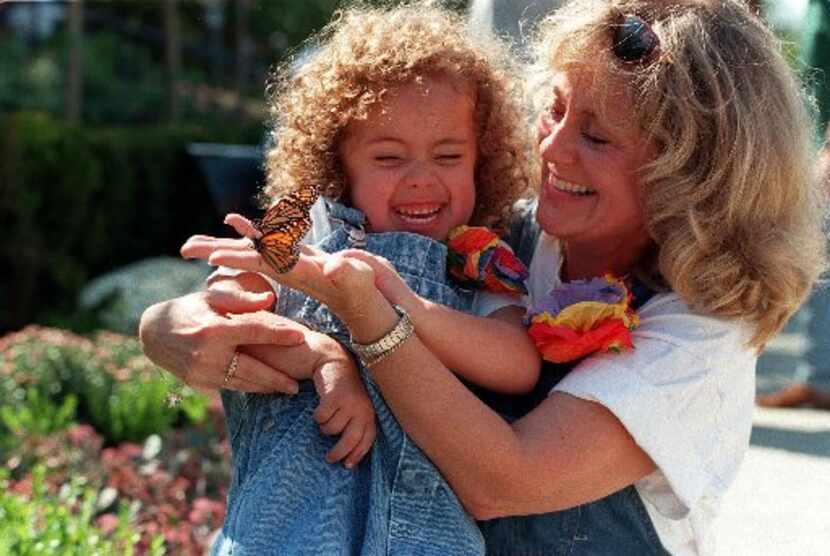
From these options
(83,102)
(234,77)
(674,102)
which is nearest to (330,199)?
(674,102)

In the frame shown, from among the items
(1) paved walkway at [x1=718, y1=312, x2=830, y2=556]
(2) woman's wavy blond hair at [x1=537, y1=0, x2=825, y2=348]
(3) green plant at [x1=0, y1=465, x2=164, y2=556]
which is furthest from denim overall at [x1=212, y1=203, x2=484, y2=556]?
(1) paved walkway at [x1=718, y1=312, x2=830, y2=556]

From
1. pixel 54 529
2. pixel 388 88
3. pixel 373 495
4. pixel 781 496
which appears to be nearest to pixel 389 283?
pixel 373 495

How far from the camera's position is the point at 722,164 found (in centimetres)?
229

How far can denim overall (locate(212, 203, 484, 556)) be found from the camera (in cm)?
216

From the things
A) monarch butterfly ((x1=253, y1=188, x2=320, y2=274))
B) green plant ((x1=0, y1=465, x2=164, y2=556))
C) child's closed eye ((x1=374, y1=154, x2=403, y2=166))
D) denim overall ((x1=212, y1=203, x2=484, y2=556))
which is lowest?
green plant ((x1=0, y1=465, x2=164, y2=556))

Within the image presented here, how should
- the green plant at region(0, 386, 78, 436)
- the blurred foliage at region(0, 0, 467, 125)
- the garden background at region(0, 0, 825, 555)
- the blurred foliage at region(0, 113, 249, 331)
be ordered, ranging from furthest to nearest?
the blurred foliage at region(0, 0, 467, 125) < the blurred foliage at region(0, 113, 249, 331) < the green plant at region(0, 386, 78, 436) < the garden background at region(0, 0, 825, 555)

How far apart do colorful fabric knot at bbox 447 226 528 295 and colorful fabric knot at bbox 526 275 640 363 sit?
13 centimetres

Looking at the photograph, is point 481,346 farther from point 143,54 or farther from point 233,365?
point 143,54

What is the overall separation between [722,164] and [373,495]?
713 mm

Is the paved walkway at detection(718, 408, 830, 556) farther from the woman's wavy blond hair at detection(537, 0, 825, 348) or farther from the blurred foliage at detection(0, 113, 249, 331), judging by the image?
the blurred foliage at detection(0, 113, 249, 331)

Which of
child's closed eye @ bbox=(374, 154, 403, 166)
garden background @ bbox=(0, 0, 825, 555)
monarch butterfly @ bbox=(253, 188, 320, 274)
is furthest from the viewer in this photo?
garden background @ bbox=(0, 0, 825, 555)

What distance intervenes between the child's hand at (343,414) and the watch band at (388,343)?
9 cm

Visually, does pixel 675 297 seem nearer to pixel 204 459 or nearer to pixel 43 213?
pixel 204 459

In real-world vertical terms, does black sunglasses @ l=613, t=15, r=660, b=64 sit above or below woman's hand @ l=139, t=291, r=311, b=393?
above
